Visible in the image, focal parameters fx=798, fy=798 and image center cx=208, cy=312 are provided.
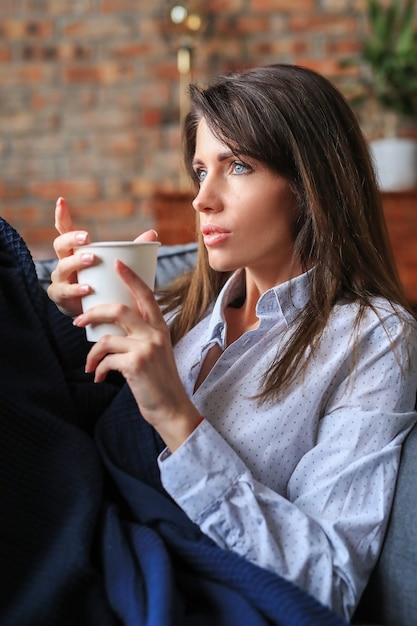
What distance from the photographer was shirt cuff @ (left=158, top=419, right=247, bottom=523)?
0.94 meters

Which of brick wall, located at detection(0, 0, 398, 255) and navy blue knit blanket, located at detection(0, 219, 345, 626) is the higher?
brick wall, located at detection(0, 0, 398, 255)

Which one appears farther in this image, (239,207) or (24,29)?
(24,29)

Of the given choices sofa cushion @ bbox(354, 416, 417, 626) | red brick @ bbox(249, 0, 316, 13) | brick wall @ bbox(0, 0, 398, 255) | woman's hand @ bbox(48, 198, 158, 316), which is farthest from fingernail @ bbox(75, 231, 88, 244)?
red brick @ bbox(249, 0, 316, 13)

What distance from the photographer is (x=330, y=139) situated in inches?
45.8

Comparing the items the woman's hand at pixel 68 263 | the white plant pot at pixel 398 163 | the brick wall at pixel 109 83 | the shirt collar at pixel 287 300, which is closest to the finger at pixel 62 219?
the woman's hand at pixel 68 263

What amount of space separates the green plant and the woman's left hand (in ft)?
8.15

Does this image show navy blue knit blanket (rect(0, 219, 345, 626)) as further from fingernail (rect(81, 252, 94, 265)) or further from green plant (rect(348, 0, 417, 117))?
green plant (rect(348, 0, 417, 117))

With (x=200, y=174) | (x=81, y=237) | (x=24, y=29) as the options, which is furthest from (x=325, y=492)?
(x=24, y=29)

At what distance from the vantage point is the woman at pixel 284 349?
36.4 inches

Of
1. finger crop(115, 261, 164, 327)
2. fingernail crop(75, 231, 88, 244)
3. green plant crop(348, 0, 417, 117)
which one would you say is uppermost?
green plant crop(348, 0, 417, 117)

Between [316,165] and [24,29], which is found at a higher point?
[24,29]

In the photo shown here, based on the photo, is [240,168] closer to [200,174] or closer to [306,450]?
[200,174]

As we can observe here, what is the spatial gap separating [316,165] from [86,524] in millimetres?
593

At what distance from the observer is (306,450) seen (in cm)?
106
